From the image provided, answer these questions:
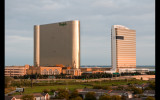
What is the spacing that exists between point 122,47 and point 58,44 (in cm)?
4523

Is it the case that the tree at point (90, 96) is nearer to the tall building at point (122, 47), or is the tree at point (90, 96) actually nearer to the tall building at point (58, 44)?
the tall building at point (58, 44)

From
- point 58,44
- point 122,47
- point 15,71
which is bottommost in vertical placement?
point 15,71

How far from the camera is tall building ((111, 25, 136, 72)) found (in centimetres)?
15500

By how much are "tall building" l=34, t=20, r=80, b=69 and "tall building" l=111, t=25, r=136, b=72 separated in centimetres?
2724

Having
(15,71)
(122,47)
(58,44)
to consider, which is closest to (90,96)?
(15,71)

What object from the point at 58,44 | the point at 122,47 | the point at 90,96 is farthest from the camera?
the point at 122,47

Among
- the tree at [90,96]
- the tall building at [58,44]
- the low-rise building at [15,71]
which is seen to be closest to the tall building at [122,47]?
the tall building at [58,44]

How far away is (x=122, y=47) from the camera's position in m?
158

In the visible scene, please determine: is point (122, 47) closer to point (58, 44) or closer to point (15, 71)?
point (58, 44)

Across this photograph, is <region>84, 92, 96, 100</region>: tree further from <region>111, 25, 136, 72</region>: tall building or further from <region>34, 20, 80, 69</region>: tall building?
<region>111, 25, 136, 72</region>: tall building
